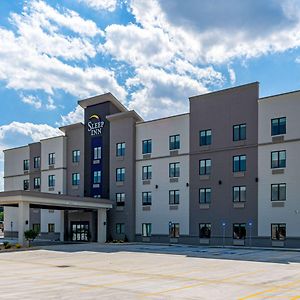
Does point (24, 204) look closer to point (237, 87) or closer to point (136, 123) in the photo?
point (136, 123)

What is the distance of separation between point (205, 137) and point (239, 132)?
3.56m

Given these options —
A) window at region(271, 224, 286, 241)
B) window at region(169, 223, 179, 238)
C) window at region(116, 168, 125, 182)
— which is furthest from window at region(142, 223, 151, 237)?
window at region(271, 224, 286, 241)

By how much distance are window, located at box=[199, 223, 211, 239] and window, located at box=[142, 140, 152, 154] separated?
32.0 feet

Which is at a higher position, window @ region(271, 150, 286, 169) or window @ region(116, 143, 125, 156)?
window @ region(116, 143, 125, 156)

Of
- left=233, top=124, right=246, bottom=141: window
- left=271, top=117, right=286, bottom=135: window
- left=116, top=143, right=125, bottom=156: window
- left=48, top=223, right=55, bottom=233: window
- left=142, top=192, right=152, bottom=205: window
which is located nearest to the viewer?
left=271, top=117, right=286, bottom=135: window

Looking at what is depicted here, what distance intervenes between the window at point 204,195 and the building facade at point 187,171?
3.7 inches

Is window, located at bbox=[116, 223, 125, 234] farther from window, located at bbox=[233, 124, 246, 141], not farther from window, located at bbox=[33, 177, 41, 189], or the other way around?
window, located at bbox=[233, 124, 246, 141]

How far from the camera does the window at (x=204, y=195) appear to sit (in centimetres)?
4153

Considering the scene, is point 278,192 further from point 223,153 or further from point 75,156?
point 75,156

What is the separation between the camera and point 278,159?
1480 inches

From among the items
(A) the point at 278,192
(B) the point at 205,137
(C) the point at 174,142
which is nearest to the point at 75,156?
(C) the point at 174,142

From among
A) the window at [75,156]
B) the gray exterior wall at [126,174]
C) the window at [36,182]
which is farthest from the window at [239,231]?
the window at [36,182]

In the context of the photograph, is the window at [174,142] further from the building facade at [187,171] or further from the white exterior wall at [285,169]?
the white exterior wall at [285,169]

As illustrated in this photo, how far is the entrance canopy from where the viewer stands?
125 ft
